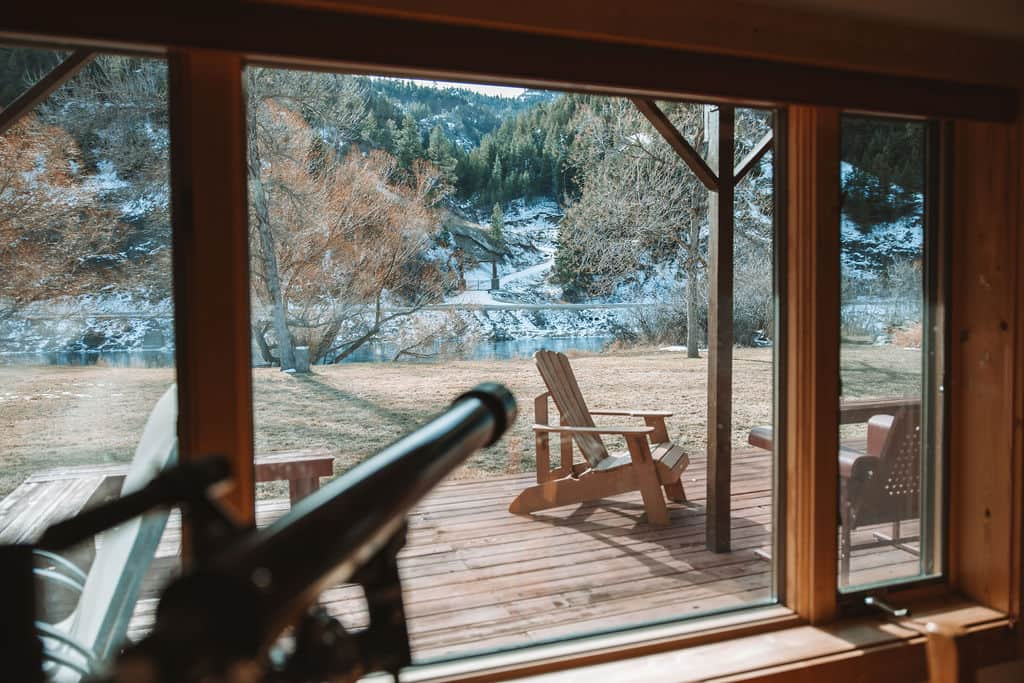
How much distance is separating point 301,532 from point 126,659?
0.10m

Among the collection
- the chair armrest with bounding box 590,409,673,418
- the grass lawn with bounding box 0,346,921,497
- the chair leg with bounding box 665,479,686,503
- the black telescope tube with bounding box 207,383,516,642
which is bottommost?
the chair leg with bounding box 665,479,686,503

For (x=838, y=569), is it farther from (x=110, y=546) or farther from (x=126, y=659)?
(x=126, y=659)

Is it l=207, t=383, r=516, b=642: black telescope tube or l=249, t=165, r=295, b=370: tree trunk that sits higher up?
l=249, t=165, r=295, b=370: tree trunk

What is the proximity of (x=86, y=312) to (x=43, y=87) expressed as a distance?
1.78 ft

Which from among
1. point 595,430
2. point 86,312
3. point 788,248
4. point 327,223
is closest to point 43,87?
point 86,312

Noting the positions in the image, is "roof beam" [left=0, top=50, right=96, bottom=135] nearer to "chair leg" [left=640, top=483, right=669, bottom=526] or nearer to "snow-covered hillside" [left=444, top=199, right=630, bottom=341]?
"snow-covered hillside" [left=444, top=199, right=630, bottom=341]

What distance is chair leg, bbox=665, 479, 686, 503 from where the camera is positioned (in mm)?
3326

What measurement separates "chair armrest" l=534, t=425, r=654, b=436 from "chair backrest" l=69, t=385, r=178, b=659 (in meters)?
1.69

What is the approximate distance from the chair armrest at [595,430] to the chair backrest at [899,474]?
1.13 meters

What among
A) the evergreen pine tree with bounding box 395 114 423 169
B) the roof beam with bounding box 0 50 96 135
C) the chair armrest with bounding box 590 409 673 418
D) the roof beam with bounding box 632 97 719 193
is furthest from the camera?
the chair armrest with bounding box 590 409 673 418

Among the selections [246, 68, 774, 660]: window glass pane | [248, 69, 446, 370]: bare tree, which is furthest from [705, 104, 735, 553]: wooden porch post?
[248, 69, 446, 370]: bare tree

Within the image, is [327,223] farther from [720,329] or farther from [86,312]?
[720,329]

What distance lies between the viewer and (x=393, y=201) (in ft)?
8.57

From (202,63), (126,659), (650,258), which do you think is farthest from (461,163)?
(126,659)
